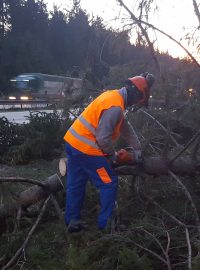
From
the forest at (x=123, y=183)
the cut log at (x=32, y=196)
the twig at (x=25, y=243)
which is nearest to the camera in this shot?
the forest at (x=123, y=183)

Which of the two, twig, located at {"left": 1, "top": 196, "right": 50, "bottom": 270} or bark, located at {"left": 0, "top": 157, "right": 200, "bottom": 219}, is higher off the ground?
bark, located at {"left": 0, "top": 157, "right": 200, "bottom": 219}

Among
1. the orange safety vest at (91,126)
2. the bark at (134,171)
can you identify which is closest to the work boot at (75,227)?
the bark at (134,171)

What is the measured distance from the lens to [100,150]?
12.6 feet

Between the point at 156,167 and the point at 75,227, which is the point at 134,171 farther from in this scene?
the point at 75,227

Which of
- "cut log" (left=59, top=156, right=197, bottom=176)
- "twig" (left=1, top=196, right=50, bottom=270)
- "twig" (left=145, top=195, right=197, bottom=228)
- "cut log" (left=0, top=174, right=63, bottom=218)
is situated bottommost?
"twig" (left=1, top=196, right=50, bottom=270)

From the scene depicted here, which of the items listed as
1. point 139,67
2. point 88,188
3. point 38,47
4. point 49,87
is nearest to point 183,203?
point 88,188

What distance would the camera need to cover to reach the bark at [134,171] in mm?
4148

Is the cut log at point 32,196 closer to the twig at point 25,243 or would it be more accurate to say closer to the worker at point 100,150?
the twig at point 25,243

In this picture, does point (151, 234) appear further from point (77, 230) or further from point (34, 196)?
point (34, 196)

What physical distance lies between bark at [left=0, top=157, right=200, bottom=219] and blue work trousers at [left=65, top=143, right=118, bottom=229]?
0.82 feet

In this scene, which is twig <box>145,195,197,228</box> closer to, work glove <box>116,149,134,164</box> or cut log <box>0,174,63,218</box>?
work glove <box>116,149,134,164</box>

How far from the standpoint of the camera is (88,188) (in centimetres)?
460

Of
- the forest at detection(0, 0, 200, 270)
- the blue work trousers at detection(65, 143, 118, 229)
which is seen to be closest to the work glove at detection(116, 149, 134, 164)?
the blue work trousers at detection(65, 143, 118, 229)

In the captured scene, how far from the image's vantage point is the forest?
11.2ft
